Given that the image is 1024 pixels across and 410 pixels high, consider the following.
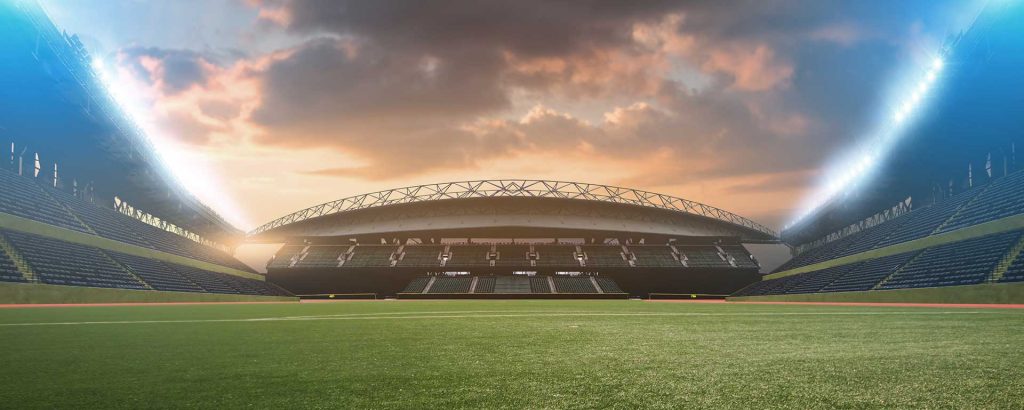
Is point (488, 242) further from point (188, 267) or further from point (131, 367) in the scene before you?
point (131, 367)

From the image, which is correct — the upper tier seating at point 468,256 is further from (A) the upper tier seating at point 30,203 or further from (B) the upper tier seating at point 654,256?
(A) the upper tier seating at point 30,203

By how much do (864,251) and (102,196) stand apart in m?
60.7

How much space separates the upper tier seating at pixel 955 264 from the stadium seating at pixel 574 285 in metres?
27.0

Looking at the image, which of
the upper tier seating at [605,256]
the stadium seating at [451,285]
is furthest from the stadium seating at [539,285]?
the stadium seating at [451,285]

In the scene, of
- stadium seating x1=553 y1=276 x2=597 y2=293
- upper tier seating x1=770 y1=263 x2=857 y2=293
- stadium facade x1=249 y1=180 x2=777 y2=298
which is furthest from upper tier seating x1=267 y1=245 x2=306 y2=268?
upper tier seating x1=770 y1=263 x2=857 y2=293

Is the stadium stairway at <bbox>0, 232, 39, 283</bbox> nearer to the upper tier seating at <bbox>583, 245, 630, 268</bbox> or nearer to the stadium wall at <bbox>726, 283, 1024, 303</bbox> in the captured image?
the stadium wall at <bbox>726, 283, 1024, 303</bbox>

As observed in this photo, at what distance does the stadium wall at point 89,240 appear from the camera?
3142 centimetres

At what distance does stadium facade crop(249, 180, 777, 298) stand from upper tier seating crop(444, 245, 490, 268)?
11 cm

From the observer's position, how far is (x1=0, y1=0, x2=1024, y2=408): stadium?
4.23 m

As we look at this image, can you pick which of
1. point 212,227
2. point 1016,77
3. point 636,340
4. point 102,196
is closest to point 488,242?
point 212,227

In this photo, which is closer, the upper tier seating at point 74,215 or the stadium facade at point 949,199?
the stadium facade at point 949,199

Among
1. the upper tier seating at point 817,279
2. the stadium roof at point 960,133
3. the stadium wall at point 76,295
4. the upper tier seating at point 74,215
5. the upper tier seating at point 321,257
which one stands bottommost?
the stadium wall at point 76,295

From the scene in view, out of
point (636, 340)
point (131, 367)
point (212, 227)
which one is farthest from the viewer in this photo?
point (212, 227)

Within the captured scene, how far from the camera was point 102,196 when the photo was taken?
1996 inches
